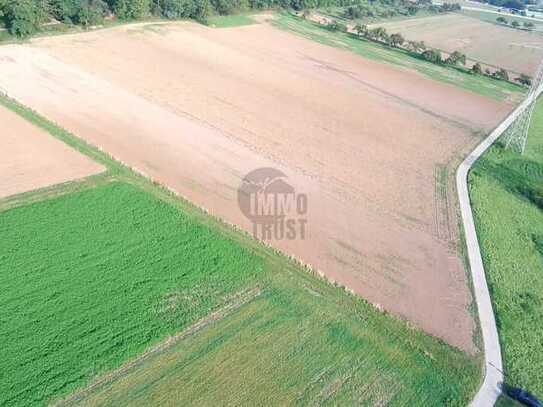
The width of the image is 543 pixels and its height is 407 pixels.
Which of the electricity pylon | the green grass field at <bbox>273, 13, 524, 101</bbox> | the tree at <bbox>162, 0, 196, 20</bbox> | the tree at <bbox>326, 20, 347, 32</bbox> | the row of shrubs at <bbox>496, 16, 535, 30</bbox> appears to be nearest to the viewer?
the electricity pylon

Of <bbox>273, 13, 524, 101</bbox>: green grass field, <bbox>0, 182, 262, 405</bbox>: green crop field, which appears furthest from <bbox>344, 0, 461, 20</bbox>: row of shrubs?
<bbox>0, 182, 262, 405</bbox>: green crop field

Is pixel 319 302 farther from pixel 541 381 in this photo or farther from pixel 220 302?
pixel 541 381

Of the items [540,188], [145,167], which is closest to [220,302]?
[145,167]

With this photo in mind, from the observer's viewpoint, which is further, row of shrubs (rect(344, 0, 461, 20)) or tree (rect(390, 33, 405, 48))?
row of shrubs (rect(344, 0, 461, 20))

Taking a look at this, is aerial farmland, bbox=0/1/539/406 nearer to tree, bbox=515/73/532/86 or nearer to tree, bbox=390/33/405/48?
tree, bbox=515/73/532/86

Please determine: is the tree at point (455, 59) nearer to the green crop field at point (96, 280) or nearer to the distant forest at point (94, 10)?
the distant forest at point (94, 10)

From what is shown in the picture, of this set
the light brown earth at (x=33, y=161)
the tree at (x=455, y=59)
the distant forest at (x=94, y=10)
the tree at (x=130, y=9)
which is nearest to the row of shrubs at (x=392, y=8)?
the distant forest at (x=94, y=10)
